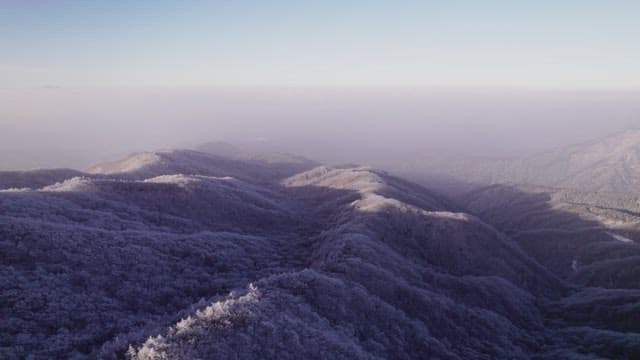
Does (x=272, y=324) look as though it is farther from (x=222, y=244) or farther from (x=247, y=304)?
(x=222, y=244)

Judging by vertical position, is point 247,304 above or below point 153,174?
above

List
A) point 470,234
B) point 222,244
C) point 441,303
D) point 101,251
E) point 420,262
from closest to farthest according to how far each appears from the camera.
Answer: point 101,251 → point 441,303 → point 222,244 → point 420,262 → point 470,234

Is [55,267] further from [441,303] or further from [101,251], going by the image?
[441,303]

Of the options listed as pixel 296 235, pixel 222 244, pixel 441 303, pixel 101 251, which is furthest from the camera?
pixel 296 235

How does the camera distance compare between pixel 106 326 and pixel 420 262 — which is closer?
pixel 106 326

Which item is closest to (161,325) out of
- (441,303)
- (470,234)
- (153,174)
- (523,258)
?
(441,303)

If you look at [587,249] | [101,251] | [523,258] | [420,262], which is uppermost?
[101,251]
